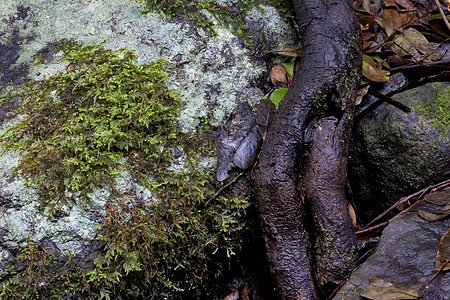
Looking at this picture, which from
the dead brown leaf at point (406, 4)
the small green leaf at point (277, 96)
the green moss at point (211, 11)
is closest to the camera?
the small green leaf at point (277, 96)

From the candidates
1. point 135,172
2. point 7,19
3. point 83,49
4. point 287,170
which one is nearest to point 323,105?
point 287,170

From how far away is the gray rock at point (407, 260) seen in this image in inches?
65.9

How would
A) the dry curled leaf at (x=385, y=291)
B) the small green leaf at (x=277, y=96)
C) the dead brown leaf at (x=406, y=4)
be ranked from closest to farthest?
the dry curled leaf at (x=385, y=291) → the small green leaf at (x=277, y=96) → the dead brown leaf at (x=406, y=4)

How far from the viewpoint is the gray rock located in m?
1.67

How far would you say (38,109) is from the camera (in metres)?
2.27

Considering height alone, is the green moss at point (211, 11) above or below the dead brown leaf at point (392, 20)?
above

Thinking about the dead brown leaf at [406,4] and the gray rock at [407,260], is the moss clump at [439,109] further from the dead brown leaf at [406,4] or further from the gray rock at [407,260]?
the dead brown leaf at [406,4]

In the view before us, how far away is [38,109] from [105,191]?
2.70 ft

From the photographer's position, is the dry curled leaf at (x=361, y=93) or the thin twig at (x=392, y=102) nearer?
the thin twig at (x=392, y=102)

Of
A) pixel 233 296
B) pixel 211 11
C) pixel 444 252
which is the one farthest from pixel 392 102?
pixel 233 296

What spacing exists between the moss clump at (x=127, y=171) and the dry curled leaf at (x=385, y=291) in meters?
0.90

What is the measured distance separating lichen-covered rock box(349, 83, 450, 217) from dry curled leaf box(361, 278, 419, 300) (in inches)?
34.6

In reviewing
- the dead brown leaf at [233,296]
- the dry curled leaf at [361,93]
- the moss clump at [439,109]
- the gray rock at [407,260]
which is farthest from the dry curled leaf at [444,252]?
the dead brown leaf at [233,296]

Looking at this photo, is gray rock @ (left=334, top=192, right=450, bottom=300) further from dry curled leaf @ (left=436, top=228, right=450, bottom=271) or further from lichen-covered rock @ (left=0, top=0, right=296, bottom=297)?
lichen-covered rock @ (left=0, top=0, right=296, bottom=297)
